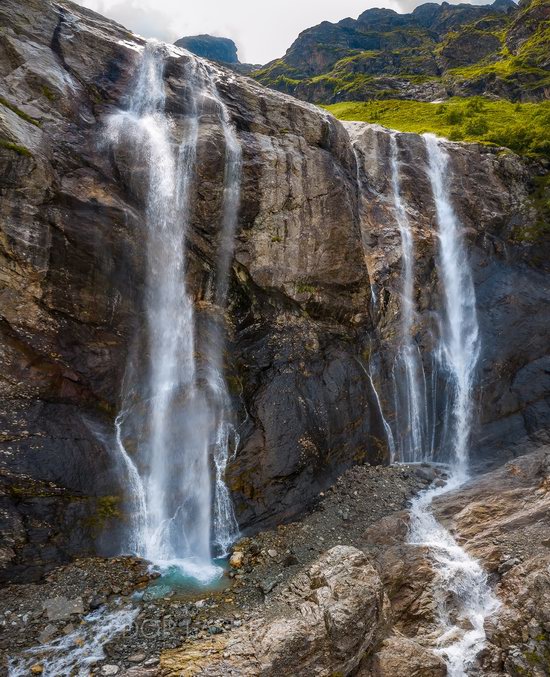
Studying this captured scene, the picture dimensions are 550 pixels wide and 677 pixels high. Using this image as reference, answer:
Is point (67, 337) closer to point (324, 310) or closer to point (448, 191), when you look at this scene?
point (324, 310)

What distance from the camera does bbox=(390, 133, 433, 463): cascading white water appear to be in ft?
72.9

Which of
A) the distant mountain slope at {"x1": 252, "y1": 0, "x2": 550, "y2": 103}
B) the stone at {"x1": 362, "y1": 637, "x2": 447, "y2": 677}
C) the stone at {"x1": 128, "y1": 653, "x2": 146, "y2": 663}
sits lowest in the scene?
the stone at {"x1": 362, "y1": 637, "x2": 447, "y2": 677}

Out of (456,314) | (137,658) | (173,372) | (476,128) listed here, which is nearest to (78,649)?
(137,658)

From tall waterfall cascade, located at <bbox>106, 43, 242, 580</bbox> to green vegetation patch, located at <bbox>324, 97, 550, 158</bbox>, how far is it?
23.8 m

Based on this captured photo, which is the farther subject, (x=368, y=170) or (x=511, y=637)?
(x=368, y=170)

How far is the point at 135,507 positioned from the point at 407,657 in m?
10.2

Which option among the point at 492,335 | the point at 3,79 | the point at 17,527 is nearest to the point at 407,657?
the point at 17,527

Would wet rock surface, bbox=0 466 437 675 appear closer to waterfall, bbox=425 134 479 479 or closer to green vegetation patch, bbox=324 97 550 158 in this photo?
waterfall, bbox=425 134 479 479

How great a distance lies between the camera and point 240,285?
20.4 m

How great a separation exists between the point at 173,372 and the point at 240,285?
541 centimetres

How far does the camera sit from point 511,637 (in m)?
10.9

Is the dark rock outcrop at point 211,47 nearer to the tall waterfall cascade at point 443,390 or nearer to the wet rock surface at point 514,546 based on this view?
the tall waterfall cascade at point 443,390

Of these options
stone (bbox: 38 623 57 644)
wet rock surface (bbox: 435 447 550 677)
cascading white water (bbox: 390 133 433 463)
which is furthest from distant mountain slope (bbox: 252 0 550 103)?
stone (bbox: 38 623 57 644)

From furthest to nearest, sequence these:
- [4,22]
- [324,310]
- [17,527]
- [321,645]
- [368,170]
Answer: [368,170]
[324,310]
[4,22]
[17,527]
[321,645]
